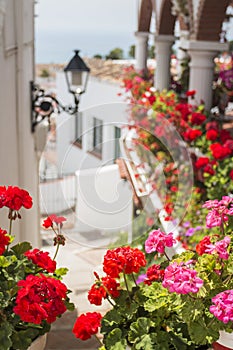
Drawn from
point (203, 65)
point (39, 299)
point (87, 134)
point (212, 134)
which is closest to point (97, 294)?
point (39, 299)

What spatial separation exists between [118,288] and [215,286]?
0.40 m

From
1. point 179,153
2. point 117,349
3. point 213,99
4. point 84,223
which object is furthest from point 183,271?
point 213,99

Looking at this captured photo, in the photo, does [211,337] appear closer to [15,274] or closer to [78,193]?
[15,274]

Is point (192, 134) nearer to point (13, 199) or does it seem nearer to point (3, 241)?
point (13, 199)

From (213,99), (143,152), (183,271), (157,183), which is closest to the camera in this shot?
(183,271)

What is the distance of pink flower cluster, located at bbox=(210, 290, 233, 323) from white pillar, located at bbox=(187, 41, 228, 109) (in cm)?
458

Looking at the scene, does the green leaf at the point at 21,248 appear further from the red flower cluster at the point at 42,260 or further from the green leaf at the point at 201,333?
the green leaf at the point at 201,333

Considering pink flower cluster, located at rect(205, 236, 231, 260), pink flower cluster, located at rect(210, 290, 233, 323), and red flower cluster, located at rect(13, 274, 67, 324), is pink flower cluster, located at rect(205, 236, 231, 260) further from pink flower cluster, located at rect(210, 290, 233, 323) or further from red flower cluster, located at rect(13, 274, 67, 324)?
red flower cluster, located at rect(13, 274, 67, 324)

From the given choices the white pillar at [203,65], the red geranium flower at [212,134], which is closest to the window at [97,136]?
the red geranium flower at [212,134]

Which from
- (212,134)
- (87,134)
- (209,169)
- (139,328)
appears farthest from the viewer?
(212,134)

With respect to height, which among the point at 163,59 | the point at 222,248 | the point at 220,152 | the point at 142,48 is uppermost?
the point at 142,48

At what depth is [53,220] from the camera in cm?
200

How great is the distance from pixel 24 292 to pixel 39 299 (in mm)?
49

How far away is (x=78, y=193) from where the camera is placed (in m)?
2.37
